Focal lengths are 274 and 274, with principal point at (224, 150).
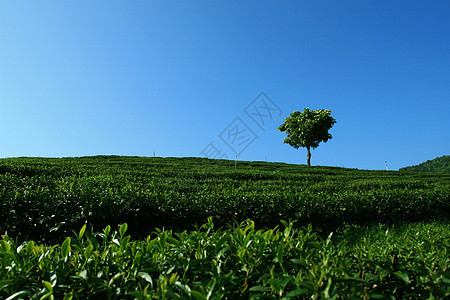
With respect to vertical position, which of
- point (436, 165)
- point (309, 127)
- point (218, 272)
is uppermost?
point (309, 127)

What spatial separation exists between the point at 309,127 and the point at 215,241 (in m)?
27.7

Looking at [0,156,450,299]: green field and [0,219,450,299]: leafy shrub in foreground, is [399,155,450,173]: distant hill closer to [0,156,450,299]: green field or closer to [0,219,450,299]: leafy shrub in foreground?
[0,156,450,299]: green field

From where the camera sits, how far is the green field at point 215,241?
145 cm

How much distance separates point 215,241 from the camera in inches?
73.4

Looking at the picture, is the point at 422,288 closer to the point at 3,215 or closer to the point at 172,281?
the point at 172,281

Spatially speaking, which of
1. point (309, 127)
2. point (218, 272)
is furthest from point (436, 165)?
point (218, 272)

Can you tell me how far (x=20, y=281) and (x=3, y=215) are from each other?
4.84 metres

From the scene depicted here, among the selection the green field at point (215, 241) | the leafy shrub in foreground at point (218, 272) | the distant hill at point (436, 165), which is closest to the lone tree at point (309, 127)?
the green field at point (215, 241)

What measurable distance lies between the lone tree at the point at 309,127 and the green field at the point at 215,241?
16.4 metres

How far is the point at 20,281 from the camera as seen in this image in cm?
149

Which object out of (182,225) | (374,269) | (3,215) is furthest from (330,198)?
(3,215)

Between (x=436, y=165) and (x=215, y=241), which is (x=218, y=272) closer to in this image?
(x=215, y=241)

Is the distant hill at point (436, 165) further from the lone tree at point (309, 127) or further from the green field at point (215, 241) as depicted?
the green field at point (215, 241)

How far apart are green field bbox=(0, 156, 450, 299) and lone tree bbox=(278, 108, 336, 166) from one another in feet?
53.8
